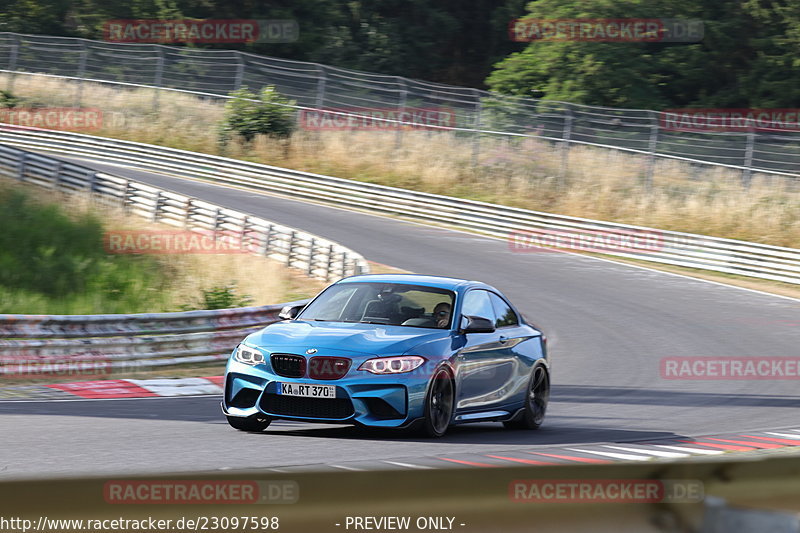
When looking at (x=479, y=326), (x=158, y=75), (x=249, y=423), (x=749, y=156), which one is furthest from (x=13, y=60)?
(x=479, y=326)

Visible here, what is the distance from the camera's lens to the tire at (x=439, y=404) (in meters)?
9.16

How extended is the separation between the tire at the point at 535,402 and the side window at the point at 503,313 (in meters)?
0.52

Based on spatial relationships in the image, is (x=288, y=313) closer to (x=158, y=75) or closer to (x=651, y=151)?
(x=651, y=151)

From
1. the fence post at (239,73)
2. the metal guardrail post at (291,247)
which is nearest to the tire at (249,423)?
the metal guardrail post at (291,247)

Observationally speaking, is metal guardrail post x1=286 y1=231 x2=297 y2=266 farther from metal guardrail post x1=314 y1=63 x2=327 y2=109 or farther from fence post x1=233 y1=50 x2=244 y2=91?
fence post x1=233 y1=50 x2=244 y2=91

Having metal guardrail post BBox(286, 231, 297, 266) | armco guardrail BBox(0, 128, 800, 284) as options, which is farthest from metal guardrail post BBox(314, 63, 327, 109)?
metal guardrail post BBox(286, 231, 297, 266)

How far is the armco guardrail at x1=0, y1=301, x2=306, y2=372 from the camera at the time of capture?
13680 millimetres

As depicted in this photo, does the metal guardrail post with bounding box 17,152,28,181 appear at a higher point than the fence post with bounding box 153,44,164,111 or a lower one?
lower

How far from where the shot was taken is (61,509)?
3307 mm

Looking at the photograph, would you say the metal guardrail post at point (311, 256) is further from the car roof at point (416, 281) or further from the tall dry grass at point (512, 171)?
the car roof at point (416, 281)

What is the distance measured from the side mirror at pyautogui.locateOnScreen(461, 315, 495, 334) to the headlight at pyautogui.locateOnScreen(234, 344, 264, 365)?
1.80 m

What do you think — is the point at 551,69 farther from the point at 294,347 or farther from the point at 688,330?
the point at 294,347

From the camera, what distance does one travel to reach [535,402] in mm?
11125

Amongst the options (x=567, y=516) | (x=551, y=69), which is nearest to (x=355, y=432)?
(x=567, y=516)
